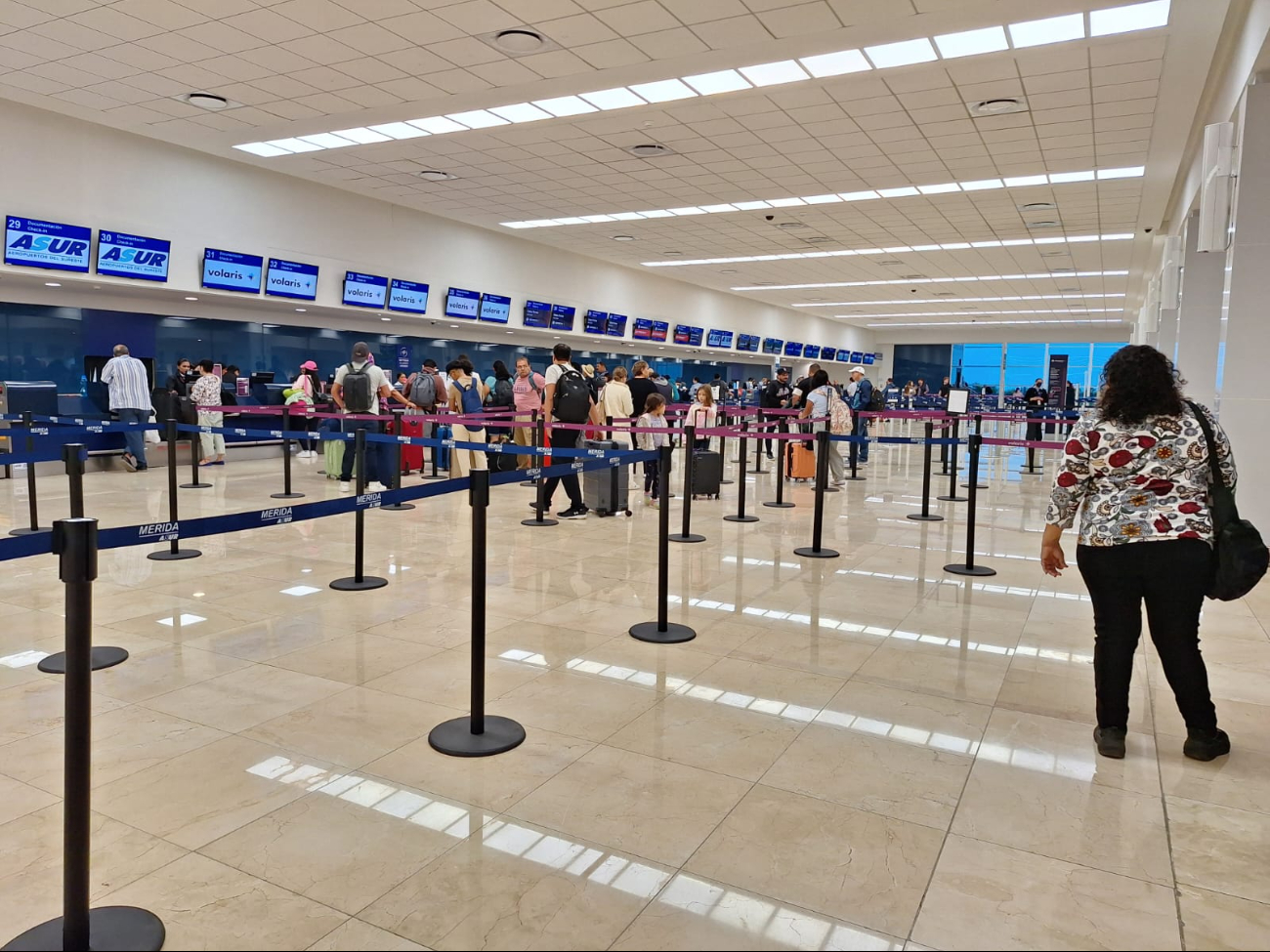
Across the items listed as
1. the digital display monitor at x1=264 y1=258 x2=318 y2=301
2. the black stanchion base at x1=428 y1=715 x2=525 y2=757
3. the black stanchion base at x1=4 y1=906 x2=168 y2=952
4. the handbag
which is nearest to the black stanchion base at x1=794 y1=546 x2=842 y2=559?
the handbag

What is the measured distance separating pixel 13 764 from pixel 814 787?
118 inches

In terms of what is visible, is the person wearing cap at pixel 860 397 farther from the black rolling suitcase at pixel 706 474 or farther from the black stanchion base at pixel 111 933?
the black stanchion base at pixel 111 933

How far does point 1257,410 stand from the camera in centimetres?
719

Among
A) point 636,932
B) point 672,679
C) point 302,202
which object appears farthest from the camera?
point 302,202

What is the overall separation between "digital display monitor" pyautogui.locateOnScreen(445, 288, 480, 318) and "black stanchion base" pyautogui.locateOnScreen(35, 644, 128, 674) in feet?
43.2

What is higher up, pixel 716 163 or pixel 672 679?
pixel 716 163

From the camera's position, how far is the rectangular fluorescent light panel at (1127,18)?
6.62 meters

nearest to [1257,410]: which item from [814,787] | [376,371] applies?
[814,787]

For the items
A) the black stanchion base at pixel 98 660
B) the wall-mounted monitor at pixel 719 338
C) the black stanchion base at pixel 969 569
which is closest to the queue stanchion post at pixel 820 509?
the black stanchion base at pixel 969 569

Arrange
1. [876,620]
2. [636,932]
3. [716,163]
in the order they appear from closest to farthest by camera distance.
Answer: [636,932] < [876,620] < [716,163]

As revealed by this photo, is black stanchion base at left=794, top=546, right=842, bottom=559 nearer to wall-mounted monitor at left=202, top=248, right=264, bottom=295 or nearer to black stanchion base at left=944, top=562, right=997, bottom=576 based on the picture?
black stanchion base at left=944, top=562, right=997, bottom=576

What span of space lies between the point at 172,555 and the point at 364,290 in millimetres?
9367

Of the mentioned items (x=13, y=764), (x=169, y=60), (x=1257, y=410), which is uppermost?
(x=169, y=60)

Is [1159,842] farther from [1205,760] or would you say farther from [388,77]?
[388,77]
